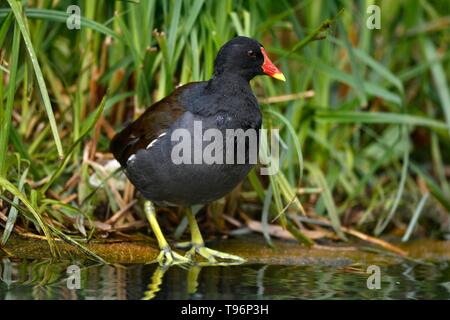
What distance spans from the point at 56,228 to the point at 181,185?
644 mm

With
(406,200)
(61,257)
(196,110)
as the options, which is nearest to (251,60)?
(196,110)

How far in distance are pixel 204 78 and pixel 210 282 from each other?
4.47 feet

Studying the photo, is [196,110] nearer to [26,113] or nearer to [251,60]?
[251,60]

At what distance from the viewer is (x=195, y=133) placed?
409 centimetres

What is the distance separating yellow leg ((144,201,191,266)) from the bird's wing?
271 millimetres

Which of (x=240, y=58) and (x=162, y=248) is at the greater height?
(x=240, y=58)
